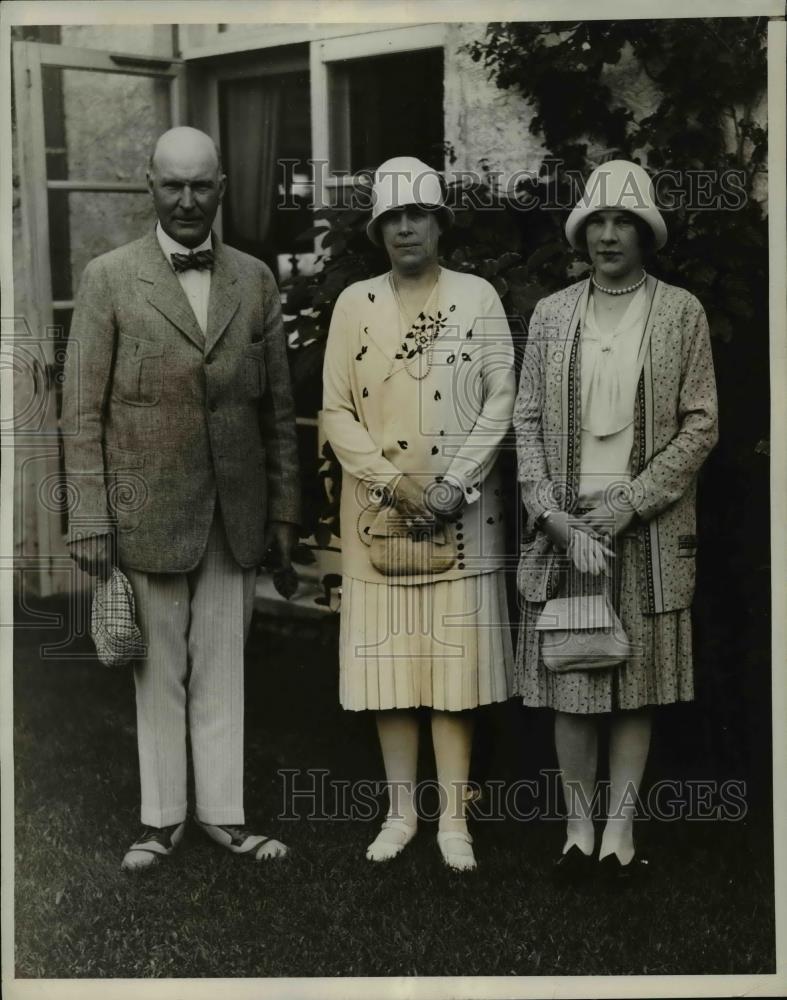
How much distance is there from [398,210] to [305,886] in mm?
2299

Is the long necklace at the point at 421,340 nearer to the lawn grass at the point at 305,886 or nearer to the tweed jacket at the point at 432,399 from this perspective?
the tweed jacket at the point at 432,399

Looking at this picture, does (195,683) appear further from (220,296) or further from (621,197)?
(621,197)

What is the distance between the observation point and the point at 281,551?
5.05 metres

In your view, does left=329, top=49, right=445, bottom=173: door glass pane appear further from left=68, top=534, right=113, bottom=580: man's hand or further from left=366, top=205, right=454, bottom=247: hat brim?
left=68, top=534, right=113, bottom=580: man's hand

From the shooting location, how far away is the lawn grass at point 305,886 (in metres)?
4.98

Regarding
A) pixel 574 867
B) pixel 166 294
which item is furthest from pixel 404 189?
pixel 574 867

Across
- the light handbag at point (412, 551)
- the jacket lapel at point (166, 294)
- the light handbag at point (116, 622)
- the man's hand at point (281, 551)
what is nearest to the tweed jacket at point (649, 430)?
the light handbag at point (412, 551)

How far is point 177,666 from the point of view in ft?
16.4

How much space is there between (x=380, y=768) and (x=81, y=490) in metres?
1.40

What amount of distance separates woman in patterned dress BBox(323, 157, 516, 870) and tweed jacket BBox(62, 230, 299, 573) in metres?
0.29

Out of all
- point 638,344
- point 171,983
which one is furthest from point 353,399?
point 171,983

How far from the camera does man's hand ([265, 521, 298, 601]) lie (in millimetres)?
5051

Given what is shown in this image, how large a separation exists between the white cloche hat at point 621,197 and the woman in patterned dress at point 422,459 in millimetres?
383

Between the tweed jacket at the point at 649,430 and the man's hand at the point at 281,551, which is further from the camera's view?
the man's hand at the point at 281,551
